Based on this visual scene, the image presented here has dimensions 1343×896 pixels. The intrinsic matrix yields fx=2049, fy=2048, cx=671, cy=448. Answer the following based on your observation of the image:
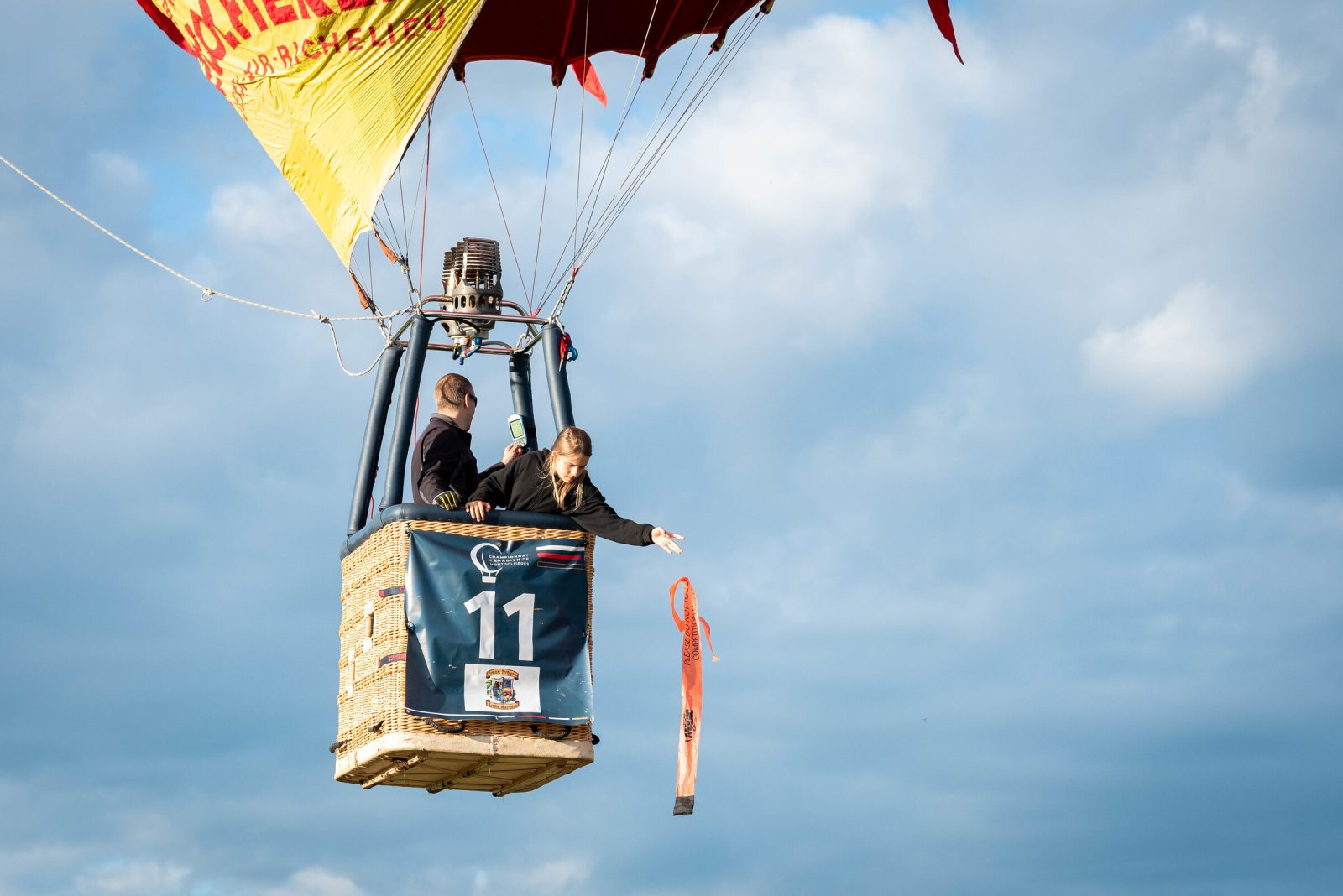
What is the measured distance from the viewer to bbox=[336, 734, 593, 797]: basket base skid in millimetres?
11914

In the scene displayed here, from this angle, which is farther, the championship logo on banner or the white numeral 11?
the white numeral 11

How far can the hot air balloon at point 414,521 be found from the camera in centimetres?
1202

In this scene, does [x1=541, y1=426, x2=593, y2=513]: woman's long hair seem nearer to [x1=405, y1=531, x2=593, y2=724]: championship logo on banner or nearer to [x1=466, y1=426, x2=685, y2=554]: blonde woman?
[x1=466, y1=426, x2=685, y2=554]: blonde woman

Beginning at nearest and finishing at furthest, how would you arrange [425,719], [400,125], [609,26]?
[425,719] < [400,125] < [609,26]

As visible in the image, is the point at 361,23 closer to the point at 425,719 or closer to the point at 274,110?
the point at 274,110

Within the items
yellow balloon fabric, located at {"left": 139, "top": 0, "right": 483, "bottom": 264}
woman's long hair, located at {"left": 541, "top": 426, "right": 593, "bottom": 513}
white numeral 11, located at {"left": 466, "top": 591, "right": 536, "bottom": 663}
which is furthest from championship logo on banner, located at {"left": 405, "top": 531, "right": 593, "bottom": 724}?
yellow balloon fabric, located at {"left": 139, "top": 0, "right": 483, "bottom": 264}

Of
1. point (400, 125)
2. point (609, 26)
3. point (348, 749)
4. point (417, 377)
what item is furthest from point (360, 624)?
point (609, 26)

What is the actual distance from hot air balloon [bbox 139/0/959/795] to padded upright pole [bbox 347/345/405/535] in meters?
0.01

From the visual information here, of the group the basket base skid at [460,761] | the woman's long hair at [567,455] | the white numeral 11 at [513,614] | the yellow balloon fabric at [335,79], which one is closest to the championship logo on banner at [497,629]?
the white numeral 11 at [513,614]

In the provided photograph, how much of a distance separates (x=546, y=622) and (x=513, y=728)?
0.66 m

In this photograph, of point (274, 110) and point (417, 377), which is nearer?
point (417, 377)

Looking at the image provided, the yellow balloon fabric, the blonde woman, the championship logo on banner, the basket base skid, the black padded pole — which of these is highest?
the yellow balloon fabric

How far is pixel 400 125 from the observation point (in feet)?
42.9

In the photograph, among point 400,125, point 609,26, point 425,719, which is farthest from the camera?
point 609,26
